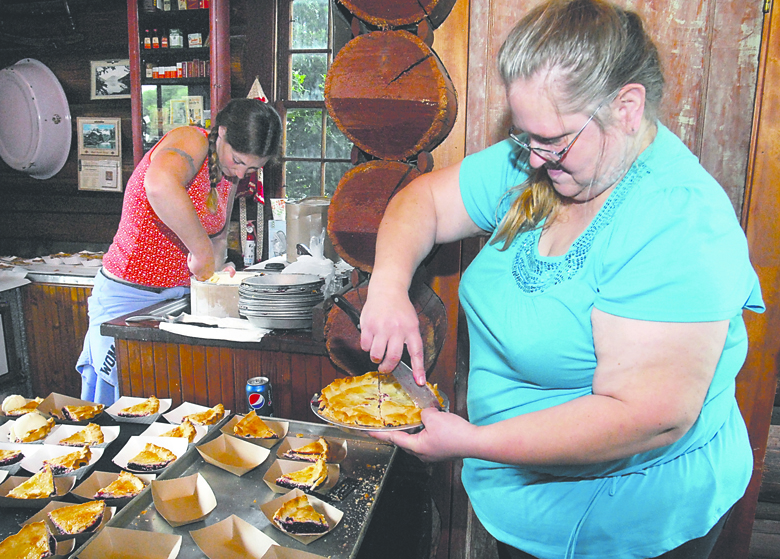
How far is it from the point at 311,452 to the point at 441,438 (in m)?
0.71

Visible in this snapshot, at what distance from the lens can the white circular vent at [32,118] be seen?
16.6 feet

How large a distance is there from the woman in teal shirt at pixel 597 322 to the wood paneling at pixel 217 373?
0.97 m

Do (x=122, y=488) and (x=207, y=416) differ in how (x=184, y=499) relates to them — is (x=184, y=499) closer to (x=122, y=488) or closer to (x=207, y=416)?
(x=122, y=488)

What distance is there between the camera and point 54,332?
4.47 metres

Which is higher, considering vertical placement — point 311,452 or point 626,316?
point 626,316

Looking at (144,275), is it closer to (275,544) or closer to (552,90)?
(275,544)

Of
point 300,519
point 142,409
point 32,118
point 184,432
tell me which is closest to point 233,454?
point 184,432

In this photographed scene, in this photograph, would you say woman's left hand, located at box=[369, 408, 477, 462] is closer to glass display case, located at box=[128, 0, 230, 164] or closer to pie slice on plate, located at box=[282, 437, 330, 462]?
pie slice on plate, located at box=[282, 437, 330, 462]

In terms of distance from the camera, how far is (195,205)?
2.75 meters

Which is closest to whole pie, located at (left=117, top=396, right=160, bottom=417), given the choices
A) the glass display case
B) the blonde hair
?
the blonde hair

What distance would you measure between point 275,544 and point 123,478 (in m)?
0.58

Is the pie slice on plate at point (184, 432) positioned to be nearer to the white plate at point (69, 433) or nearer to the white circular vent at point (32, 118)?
the white plate at point (69, 433)

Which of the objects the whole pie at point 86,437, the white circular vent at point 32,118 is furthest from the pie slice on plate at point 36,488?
the white circular vent at point 32,118

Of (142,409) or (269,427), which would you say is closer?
(269,427)
